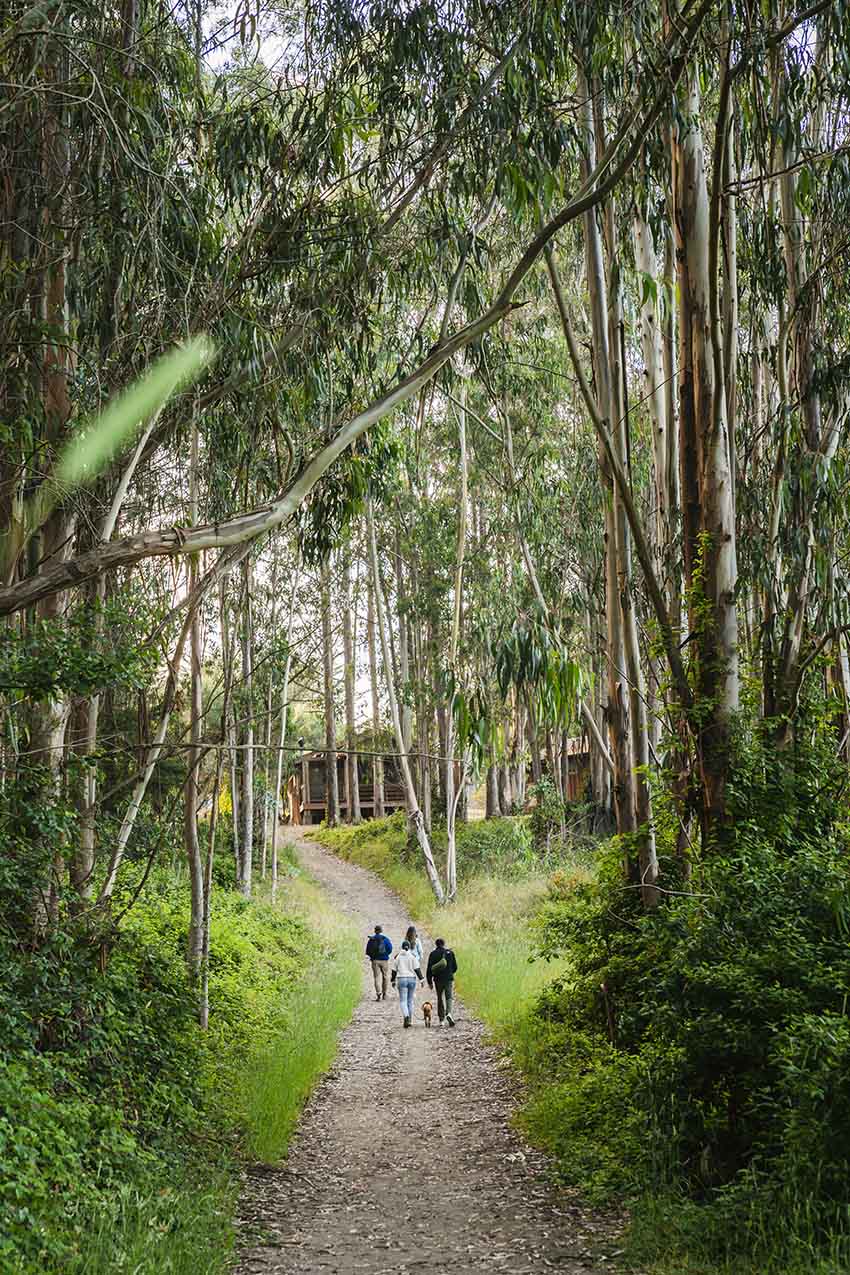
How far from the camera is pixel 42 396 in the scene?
25.8 feet

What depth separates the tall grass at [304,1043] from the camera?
8.45m

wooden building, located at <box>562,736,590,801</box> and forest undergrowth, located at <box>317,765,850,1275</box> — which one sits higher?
wooden building, located at <box>562,736,590,801</box>

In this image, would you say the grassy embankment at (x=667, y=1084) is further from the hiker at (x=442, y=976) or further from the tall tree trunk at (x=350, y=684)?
the tall tree trunk at (x=350, y=684)

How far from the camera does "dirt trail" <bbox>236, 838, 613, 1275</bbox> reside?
20.2 feet

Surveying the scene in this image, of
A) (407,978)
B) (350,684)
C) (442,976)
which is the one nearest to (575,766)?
(350,684)

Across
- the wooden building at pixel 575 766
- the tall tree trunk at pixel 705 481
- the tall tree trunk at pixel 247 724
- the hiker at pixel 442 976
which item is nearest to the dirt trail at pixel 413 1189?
the hiker at pixel 442 976

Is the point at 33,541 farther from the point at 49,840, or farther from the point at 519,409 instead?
the point at 519,409

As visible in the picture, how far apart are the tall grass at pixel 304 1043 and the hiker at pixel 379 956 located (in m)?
0.34

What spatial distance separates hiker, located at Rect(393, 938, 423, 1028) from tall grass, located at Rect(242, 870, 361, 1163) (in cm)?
79

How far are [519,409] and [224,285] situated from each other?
37.7 ft

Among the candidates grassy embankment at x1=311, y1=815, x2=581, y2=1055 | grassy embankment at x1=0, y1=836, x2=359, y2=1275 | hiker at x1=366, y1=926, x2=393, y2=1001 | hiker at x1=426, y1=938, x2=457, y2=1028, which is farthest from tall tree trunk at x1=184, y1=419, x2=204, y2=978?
hiker at x1=366, y1=926, x2=393, y2=1001

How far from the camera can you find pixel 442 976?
13.8m

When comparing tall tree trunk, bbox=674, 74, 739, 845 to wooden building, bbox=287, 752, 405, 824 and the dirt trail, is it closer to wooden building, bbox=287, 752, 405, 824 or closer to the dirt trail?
the dirt trail

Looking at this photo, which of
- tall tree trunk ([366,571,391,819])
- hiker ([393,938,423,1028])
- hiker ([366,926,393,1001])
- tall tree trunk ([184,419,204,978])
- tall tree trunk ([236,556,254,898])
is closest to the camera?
tall tree trunk ([184,419,204,978])
